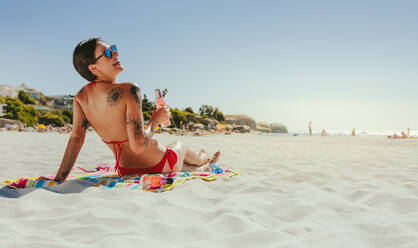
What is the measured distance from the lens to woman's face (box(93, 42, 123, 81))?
2521 mm

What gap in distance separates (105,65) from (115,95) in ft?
1.03

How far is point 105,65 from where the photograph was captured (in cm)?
255

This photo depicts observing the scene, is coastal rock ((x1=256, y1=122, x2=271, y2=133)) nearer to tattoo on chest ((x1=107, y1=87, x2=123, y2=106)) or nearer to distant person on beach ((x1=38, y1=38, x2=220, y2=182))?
distant person on beach ((x1=38, y1=38, x2=220, y2=182))

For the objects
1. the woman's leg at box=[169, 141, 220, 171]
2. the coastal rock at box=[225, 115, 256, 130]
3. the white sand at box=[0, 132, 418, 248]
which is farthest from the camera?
the coastal rock at box=[225, 115, 256, 130]

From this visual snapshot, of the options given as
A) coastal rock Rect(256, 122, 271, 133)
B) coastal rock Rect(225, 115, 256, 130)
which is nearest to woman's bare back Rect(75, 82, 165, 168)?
coastal rock Rect(225, 115, 256, 130)

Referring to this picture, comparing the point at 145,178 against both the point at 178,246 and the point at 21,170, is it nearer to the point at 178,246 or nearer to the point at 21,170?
the point at 178,246

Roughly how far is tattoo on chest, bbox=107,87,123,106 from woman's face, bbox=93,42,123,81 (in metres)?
0.20

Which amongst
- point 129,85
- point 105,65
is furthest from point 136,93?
point 105,65

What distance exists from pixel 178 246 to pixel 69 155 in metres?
1.78

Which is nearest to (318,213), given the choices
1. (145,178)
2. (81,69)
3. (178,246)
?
(178,246)

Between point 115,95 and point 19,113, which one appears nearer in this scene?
point 115,95

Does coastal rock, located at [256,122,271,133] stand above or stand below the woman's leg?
above

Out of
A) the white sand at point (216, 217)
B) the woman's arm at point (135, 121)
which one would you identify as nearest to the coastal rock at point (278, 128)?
the white sand at point (216, 217)

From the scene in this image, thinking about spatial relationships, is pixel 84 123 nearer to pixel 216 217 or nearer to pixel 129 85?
pixel 129 85
